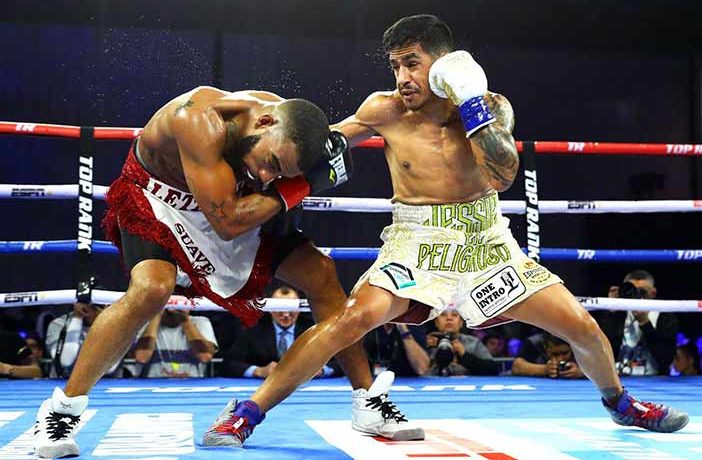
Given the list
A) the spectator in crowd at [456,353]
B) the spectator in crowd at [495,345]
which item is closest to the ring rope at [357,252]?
the spectator in crowd at [456,353]

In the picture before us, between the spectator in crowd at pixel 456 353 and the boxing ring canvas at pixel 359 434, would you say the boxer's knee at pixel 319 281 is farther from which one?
the spectator in crowd at pixel 456 353

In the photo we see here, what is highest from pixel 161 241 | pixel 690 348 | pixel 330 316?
pixel 161 241

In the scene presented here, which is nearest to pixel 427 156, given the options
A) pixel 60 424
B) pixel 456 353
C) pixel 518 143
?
pixel 60 424

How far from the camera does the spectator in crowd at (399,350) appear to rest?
13.3 feet

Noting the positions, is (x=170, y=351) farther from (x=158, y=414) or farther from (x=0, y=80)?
(x=0, y=80)

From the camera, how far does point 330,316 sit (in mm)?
2193

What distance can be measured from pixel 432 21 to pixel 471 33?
423 cm

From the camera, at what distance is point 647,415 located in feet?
7.50

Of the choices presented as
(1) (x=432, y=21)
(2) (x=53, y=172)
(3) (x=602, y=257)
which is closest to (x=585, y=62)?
(3) (x=602, y=257)

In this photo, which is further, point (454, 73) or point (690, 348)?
point (690, 348)

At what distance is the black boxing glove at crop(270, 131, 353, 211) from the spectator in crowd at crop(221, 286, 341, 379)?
76.4 inches

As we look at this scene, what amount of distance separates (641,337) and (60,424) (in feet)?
10.1

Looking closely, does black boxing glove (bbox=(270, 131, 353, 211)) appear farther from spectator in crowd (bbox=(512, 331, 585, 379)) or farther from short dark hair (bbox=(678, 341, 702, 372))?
short dark hair (bbox=(678, 341, 702, 372))

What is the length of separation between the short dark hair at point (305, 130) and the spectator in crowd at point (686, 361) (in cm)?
313
